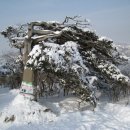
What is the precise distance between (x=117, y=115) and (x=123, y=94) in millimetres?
4397

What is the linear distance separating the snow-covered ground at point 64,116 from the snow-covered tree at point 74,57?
777 mm

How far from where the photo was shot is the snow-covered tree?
11.6 m

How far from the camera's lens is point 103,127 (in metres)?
9.55

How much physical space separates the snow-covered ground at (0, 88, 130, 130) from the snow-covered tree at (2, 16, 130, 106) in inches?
30.6

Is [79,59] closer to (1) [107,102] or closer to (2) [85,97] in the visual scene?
(2) [85,97]

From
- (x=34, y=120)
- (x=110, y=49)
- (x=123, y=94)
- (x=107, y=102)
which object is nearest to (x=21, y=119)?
(x=34, y=120)

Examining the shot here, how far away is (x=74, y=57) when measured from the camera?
11.8 m

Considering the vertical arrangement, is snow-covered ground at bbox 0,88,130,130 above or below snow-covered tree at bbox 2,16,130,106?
below

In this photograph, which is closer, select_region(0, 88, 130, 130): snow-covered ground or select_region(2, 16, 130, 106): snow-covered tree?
select_region(0, 88, 130, 130): snow-covered ground

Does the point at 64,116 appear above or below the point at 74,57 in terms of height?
below

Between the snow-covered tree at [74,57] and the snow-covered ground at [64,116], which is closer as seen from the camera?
the snow-covered ground at [64,116]

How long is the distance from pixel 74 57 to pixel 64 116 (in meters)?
2.70

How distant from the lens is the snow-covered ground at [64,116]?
9891 millimetres

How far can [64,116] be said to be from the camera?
10.9m
